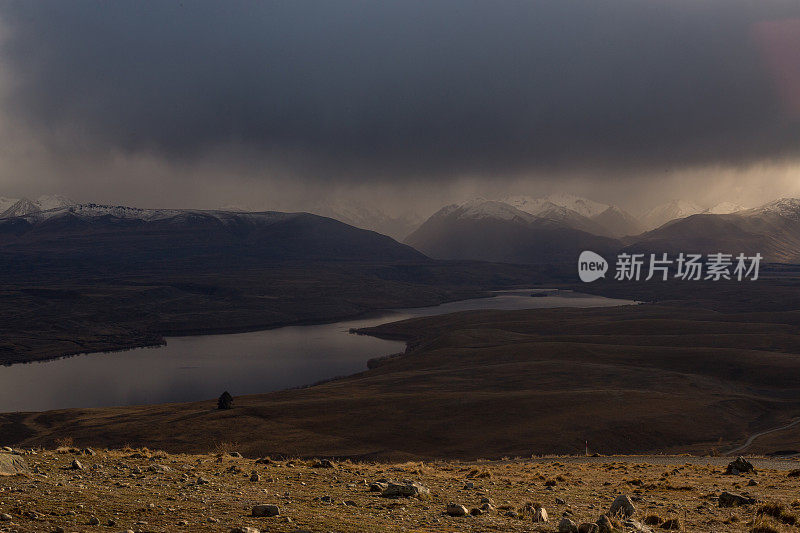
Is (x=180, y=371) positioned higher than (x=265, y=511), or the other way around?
(x=265, y=511)

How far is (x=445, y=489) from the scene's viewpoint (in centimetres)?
2273

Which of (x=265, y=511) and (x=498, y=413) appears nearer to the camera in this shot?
(x=265, y=511)

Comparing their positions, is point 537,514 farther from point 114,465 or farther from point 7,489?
point 114,465

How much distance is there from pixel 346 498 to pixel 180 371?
136 m

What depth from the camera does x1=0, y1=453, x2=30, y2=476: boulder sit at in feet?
65.6

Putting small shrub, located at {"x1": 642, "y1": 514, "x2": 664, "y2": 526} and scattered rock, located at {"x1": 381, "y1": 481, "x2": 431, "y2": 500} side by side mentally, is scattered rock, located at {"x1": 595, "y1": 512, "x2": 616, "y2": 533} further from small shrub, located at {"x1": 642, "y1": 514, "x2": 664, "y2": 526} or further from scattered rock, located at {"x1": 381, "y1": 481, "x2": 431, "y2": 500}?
scattered rock, located at {"x1": 381, "y1": 481, "x2": 431, "y2": 500}

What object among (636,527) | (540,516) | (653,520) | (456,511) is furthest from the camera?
(456,511)

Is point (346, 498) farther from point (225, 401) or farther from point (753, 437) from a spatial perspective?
point (225, 401)

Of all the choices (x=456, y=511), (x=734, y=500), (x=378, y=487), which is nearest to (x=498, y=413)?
(x=734, y=500)

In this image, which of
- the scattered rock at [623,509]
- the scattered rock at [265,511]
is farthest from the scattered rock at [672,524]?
the scattered rock at [265,511]

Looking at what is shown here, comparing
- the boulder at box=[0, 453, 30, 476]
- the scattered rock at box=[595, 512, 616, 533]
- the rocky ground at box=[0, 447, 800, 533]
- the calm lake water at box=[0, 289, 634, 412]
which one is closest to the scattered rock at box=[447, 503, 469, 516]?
the rocky ground at box=[0, 447, 800, 533]

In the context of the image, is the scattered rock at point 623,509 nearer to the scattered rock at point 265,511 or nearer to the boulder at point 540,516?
the boulder at point 540,516

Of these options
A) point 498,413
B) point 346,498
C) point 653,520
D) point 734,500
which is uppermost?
point 653,520

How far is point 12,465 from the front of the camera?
20719 mm
